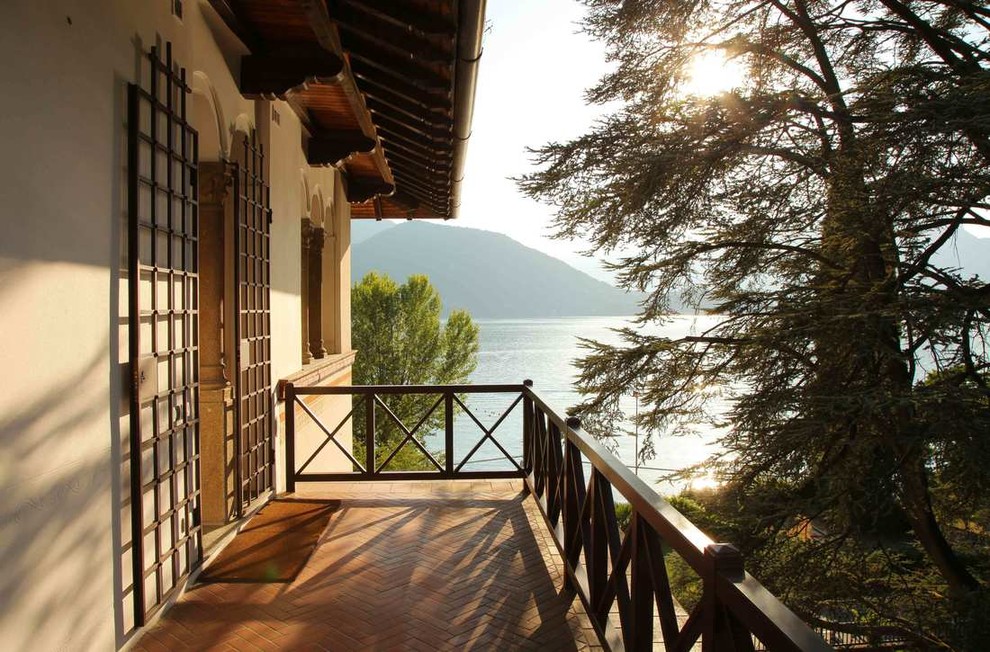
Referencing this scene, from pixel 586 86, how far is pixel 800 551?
716cm

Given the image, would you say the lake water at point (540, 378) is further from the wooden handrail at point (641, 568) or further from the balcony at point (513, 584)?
the wooden handrail at point (641, 568)

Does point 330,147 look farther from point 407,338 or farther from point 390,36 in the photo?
point 407,338

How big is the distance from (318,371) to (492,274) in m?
174

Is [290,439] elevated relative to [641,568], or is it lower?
lower

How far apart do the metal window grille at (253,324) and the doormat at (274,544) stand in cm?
25

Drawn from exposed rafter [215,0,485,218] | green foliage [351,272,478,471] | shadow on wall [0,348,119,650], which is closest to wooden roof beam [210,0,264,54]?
exposed rafter [215,0,485,218]

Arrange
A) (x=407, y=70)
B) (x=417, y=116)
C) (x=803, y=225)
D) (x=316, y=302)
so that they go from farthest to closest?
1. (x=316, y=302)
2. (x=803, y=225)
3. (x=417, y=116)
4. (x=407, y=70)

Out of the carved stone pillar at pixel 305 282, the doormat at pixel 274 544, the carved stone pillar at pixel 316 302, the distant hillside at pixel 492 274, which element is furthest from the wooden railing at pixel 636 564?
the distant hillside at pixel 492 274

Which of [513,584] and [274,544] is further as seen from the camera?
[274,544]

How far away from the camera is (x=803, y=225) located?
7.94 meters

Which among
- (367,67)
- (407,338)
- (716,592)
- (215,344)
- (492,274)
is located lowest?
(407,338)

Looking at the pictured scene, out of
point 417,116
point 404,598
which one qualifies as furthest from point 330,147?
point 404,598

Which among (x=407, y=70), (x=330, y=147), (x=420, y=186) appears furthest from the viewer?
(x=420, y=186)

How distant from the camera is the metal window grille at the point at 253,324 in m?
5.27
